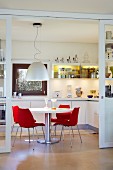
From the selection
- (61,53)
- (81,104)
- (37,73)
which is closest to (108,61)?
(37,73)

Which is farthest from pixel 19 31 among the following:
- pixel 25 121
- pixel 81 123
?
pixel 81 123

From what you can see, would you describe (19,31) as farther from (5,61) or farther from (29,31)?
(5,61)

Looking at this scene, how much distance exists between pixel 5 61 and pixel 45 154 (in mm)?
1949

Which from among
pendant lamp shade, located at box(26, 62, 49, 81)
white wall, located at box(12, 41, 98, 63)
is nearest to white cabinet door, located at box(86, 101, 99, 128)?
white wall, located at box(12, 41, 98, 63)

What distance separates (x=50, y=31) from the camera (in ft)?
23.7

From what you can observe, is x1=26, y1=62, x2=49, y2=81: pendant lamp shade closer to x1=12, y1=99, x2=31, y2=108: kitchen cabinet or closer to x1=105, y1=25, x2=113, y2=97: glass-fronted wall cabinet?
x1=12, y1=99, x2=31, y2=108: kitchen cabinet

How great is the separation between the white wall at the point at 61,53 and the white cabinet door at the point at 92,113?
0.96 meters

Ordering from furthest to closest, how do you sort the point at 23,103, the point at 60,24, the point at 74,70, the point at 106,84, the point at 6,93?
the point at 74,70 < the point at 23,103 < the point at 60,24 < the point at 106,84 < the point at 6,93

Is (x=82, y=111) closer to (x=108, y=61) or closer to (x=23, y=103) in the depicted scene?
(x=23, y=103)

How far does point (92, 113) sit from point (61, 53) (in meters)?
2.33

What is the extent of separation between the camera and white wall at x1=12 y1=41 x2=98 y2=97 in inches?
342

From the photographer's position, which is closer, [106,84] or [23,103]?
[106,84]

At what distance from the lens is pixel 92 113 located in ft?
25.7

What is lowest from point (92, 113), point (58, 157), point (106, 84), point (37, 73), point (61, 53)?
point (58, 157)
